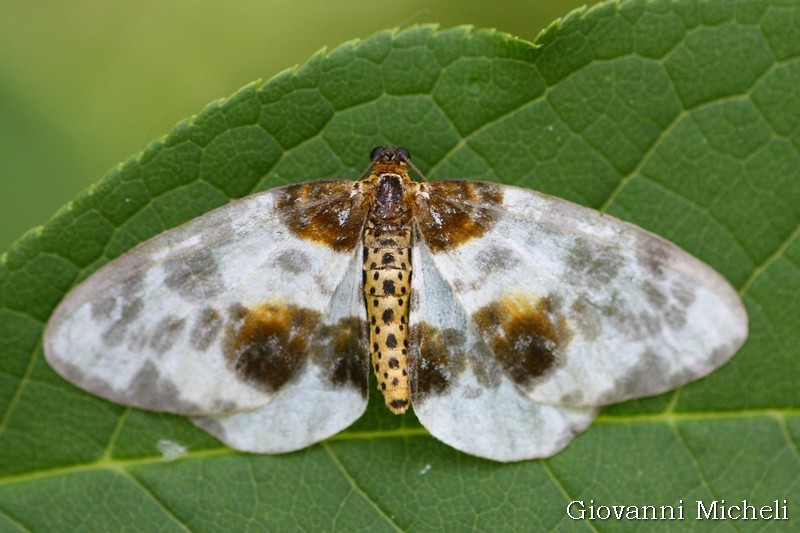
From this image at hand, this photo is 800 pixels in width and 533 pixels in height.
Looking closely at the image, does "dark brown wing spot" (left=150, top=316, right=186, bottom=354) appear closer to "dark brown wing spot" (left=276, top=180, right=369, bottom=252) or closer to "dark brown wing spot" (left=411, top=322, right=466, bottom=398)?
"dark brown wing spot" (left=276, top=180, right=369, bottom=252)

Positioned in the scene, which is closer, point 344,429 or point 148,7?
point 344,429

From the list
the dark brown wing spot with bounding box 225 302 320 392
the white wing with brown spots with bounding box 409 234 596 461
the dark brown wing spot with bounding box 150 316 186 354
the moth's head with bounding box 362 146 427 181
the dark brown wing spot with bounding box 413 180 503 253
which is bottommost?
the white wing with brown spots with bounding box 409 234 596 461

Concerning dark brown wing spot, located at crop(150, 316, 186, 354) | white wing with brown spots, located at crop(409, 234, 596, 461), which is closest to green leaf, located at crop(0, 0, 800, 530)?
white wing with brown spots, located at crop(409, 234, 596, 461)

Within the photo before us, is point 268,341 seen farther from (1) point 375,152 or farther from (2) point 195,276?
(1) point 375,152

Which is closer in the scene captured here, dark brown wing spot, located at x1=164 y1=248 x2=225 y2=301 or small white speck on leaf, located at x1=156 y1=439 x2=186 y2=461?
dark brown wing spot, located at x1=164 y1=248 x2=225 y2=301

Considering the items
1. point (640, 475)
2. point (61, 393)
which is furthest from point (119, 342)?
point (640, 475)

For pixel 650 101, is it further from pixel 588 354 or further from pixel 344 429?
pixel 344 429

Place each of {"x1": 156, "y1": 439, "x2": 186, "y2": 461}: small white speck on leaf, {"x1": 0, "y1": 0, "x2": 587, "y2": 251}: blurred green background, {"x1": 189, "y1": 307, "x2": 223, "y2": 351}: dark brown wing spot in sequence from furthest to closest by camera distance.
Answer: {"x1": 0, "y1": 0, "x2": 587, "y2": 251}: blurred green background < {"x1": 156, "y1": 439, "x2": 186, "y2": 461}: small white speck on leaf < {"x1": 189, "y1": 307, "x2": 223, "y2": 351}: dark brown wing spot
